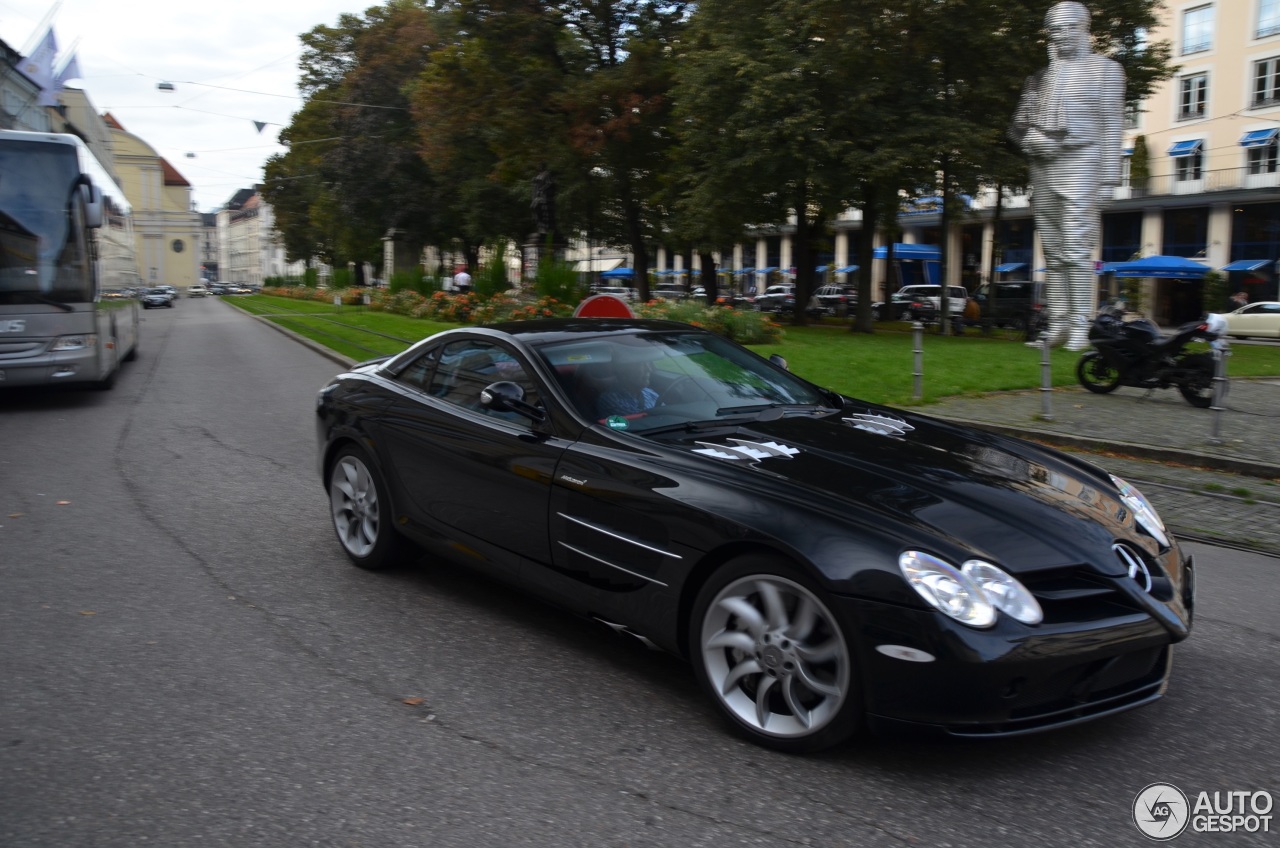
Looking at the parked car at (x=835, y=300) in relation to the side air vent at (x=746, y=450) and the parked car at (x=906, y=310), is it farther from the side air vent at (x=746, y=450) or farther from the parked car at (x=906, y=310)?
the side air vent at (x=746, y=450)

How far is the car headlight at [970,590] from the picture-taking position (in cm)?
326

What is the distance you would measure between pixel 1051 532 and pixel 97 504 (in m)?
6.53

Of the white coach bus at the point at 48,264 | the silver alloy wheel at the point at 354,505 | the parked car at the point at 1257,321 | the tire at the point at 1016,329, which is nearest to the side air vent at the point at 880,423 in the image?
the silver alloy wheel at the point at 354,505

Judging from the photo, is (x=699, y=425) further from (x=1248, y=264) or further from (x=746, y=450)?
(x=1248, y=264)

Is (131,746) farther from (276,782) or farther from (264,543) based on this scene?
(264,543)

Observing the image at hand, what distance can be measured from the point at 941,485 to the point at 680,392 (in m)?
1.38

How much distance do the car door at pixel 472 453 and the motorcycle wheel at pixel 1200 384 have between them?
10.3 meters

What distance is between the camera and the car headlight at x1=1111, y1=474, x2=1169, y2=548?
414 cm

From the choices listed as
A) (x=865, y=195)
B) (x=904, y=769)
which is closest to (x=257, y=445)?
(x=904, y=769)

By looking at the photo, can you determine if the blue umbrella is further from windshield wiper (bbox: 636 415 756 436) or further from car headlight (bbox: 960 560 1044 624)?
car headlight (bbox: 960 560 1044 624)

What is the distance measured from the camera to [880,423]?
4.99m

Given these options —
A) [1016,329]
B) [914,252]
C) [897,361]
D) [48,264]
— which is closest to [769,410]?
[48,264]

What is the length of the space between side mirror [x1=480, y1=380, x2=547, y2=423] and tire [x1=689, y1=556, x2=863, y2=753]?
130 centimetres

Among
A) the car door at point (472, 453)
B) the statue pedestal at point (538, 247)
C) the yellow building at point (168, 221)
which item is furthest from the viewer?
the yellow building at point (168, 221)
